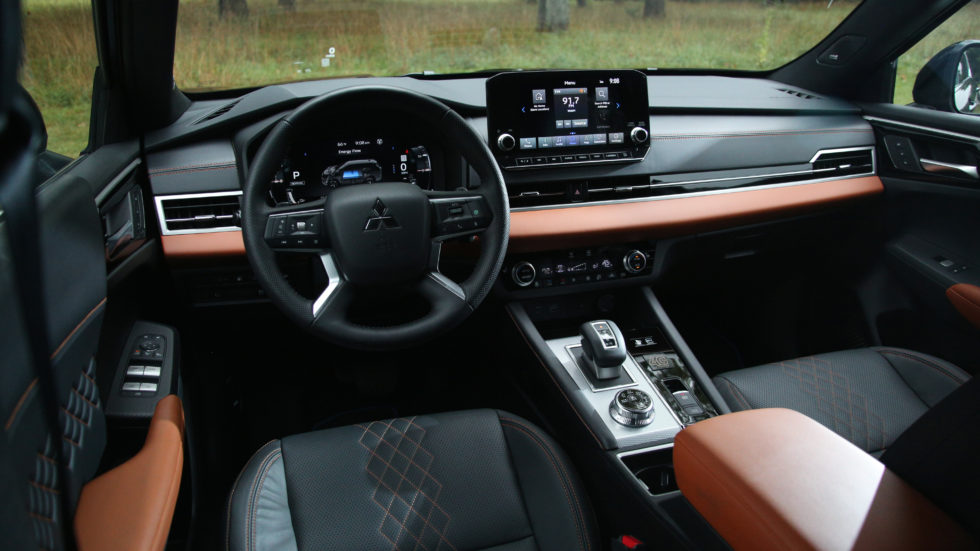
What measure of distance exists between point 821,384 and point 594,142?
3.47 feet

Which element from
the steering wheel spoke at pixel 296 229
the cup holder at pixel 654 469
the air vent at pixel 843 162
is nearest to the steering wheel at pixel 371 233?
the steering wheel spoke at pixel 296 229

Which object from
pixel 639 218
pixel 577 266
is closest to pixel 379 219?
pixel 577 266

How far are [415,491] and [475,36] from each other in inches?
63.2

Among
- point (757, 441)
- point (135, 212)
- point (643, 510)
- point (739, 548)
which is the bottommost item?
point (643, 510)

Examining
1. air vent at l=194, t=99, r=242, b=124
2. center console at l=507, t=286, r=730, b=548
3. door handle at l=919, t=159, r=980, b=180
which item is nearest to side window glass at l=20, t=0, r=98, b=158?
air vent at l=194, t=99, r=242, b=124

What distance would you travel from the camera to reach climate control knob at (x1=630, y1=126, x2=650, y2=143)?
221cm

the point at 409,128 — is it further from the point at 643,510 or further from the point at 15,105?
the point at 15,105

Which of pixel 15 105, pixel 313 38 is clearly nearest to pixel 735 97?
pixel 313 38

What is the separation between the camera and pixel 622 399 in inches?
76.9

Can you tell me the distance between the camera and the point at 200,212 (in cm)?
192

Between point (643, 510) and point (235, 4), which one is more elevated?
point (235, 4)

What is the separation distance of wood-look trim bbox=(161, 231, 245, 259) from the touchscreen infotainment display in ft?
2.77

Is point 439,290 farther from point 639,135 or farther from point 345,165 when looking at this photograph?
point 639,135

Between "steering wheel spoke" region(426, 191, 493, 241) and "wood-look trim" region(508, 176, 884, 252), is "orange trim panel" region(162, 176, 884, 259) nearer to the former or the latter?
"wood-look trim" region(508, 176, 884, 252)
